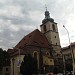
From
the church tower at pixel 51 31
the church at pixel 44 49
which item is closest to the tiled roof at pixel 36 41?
the church at pixel 44 49

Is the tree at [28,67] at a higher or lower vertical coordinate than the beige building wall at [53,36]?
lower

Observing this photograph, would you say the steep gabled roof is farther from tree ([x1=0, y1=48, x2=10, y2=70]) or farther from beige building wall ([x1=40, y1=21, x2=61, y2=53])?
tree ([x1=0, y1=48, x2=10, y2=70])

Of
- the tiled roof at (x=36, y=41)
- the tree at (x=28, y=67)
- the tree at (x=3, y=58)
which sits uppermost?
the tiled roof at (x=36, y=41)

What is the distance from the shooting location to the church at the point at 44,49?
5588 cm

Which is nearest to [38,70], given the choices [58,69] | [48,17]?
[58,69]

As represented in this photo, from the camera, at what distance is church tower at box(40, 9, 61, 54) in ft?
214

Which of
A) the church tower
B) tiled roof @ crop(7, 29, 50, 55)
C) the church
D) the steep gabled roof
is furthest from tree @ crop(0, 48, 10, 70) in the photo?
the church tower

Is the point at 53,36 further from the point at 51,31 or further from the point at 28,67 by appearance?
the point at 28,67

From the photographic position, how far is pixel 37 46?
5709 cm

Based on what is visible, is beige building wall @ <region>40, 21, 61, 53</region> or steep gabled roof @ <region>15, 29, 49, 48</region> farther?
beige building wall @ <region>40, 21, 61, 53</region>

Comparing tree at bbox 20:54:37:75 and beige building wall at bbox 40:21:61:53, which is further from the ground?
beige building wall at bbox 40:21:61:53

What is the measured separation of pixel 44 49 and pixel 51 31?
31.6ft

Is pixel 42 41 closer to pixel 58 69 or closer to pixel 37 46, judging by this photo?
pixel 37 46

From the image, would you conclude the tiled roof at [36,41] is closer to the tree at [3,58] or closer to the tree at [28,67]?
the tree at [3,58]
